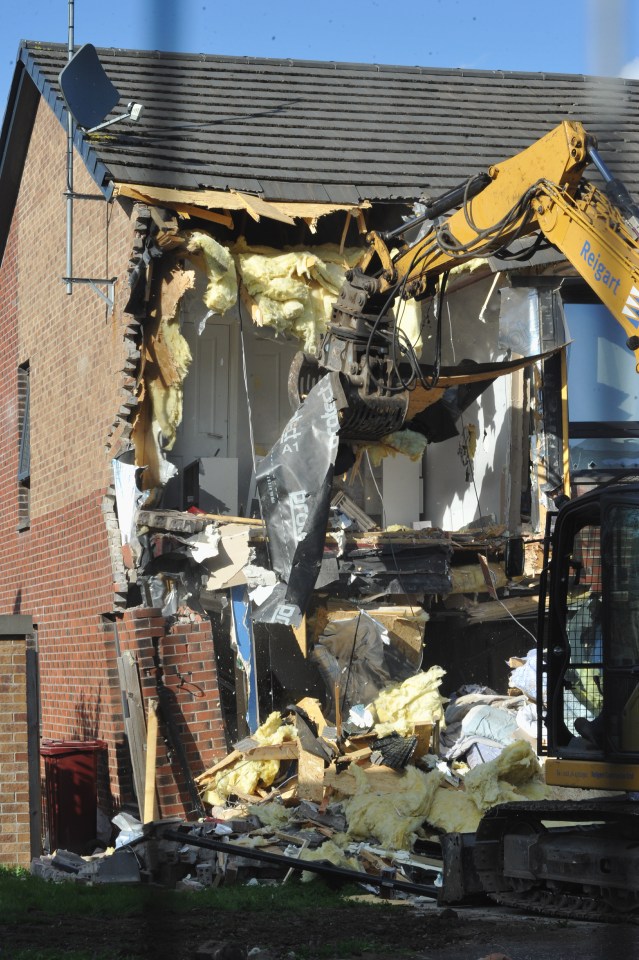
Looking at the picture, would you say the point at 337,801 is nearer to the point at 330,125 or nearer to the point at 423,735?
the point at 423,735

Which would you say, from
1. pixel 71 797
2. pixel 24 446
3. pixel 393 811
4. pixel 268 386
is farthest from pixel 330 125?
pixel 393 811

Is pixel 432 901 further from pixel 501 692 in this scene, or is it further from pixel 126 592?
pixel 501 692

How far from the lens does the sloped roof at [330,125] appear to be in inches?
478

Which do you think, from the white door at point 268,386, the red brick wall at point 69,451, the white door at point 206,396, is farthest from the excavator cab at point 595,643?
the white door at point 268,386

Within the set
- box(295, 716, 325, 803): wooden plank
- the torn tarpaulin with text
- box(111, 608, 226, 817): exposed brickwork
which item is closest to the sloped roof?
the torn tarpaulin with text

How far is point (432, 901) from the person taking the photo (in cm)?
761

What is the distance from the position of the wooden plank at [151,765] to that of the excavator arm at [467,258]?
3.06 m

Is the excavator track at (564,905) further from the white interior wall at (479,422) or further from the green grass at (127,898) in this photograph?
the white interior wall at (479,422)

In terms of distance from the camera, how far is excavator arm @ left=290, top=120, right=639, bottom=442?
6996 millimetres

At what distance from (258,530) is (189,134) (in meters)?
4.22

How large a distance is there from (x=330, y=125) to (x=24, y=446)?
567 cm

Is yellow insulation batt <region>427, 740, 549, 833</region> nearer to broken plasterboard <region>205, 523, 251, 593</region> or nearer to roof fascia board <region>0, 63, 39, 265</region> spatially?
broken plasterboard <region>205, 523, 251, 593</region>

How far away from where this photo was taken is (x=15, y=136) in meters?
15.6

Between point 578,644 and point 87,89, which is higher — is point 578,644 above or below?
below
